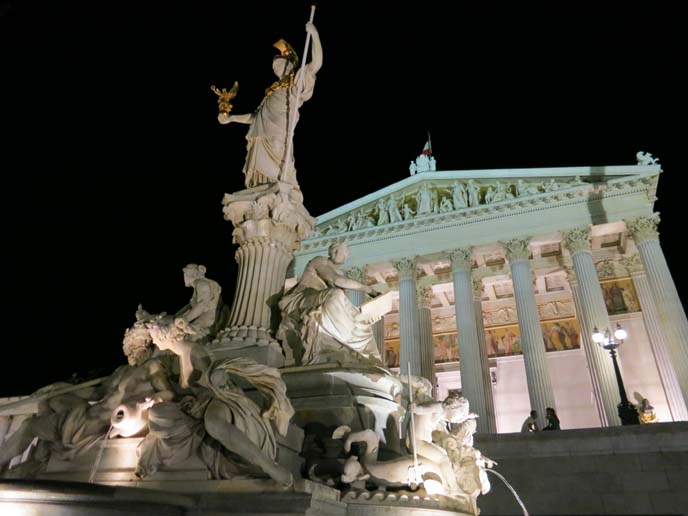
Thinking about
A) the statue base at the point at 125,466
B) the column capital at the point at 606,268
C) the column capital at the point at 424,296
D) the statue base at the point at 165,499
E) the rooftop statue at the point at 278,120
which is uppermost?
the column capital at the point at 606,268

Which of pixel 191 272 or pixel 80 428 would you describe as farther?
pixel 191 272

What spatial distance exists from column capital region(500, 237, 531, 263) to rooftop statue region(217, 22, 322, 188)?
19.4 m

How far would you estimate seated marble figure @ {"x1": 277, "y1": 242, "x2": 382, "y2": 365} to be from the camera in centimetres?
609

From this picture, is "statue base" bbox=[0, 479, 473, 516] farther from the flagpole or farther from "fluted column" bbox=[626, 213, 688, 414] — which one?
"fluted column" bbox=[626, 213, 688, 414]

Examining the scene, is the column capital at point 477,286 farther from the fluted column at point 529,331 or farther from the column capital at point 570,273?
the column capital at point 570,273

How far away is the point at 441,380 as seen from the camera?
31.4 metres

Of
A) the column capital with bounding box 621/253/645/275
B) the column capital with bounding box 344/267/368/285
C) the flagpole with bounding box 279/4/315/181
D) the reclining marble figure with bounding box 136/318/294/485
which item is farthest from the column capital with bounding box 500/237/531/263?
the reclining marble figure with bounding box 136/318/294/485

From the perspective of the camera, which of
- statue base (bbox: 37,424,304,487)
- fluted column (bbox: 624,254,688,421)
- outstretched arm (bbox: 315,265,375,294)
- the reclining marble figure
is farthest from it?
fluted column (bbox: 624,254,688,421)

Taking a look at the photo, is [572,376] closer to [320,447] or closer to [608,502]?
[608,502]

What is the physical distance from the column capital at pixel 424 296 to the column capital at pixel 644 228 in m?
10.8

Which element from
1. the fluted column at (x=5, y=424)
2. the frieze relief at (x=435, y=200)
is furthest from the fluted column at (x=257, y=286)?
the frieze relief at (x=435, y=200)

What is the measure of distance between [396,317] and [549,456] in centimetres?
2184

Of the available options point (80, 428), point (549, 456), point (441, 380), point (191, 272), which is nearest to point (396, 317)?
point (441, 380)

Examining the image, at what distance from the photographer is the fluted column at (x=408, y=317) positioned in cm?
2498
